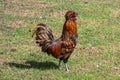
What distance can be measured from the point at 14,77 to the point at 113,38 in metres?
4.75

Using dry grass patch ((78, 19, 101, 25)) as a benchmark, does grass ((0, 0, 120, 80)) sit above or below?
above

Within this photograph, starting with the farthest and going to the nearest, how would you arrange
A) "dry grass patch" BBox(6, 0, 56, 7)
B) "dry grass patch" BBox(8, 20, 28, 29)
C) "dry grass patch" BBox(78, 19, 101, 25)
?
1. "dry grass patch" BBox(6, 0, 56, 7)
2. "dry grass patch" BBox(78, 19, 101, 25)
3. "dry grass patch" BBox(8, 20, 28, 29)

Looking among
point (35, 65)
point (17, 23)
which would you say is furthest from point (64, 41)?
point (17, 23)

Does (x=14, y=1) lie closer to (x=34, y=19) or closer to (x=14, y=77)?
(x=34, y=19)

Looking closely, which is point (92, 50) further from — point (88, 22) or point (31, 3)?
point (31, 3)

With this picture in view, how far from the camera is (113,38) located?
42.4 feet

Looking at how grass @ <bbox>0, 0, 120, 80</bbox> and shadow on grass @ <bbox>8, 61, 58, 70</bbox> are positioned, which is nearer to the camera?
grass @ <bbox>0, 0, 120, 80</bbox>

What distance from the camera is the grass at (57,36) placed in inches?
382

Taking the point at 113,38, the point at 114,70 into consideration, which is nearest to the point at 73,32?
the point at 114,70

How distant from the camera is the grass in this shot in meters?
9.70

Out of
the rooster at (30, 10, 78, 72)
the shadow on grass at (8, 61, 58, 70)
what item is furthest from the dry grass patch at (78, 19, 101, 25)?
the rooster at (30, 10, 78, 72)

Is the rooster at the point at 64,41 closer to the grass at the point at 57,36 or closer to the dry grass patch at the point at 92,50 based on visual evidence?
the grass at the point at 57,36

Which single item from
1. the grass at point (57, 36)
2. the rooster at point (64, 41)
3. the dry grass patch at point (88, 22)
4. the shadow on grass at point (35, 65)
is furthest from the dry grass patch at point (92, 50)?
the dry grass patch at point (88, 22)

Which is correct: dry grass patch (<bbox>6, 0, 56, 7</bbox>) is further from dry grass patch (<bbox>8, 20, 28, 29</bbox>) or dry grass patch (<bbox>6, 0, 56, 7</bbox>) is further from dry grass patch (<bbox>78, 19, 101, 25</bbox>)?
dry grass patch (<bbox>8, 20, 28, 29</bbox>)
